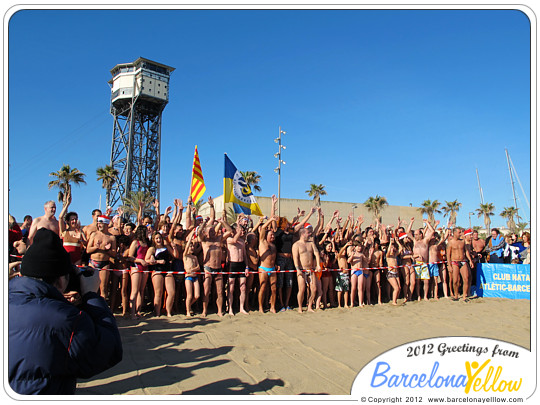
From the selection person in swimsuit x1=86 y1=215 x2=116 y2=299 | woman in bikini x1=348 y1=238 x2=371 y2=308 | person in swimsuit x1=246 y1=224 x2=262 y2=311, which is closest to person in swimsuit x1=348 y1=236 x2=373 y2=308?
woman in bikini x1=348 y1=238 x2=371 y2=308

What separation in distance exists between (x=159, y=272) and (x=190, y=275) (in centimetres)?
60

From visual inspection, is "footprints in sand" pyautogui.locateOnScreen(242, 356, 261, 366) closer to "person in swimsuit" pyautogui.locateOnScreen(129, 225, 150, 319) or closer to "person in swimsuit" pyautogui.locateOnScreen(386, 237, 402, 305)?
"person in swimsuit" pyautogui.locateOnScreen(129, 225, 150, 319)

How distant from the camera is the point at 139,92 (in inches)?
1980

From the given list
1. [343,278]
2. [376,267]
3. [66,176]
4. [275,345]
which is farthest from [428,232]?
[66,176]

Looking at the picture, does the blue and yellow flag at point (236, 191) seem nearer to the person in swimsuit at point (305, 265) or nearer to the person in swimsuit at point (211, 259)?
the person in swimsuit at point (305, 265)

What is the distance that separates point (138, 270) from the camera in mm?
6762

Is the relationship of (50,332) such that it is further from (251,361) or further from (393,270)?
(393,270)

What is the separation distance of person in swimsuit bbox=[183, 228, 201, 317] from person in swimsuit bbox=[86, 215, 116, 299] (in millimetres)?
1444

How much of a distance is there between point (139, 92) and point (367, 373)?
54.3 meters

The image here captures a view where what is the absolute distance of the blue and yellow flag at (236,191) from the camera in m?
10.3

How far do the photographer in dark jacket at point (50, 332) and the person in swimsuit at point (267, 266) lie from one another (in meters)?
5.62

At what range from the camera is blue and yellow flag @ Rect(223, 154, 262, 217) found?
A: 10.3 meters

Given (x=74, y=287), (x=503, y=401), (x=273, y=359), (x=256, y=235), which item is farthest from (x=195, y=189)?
(x=503, y=401)

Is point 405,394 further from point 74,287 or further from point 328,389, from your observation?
point 74,287
